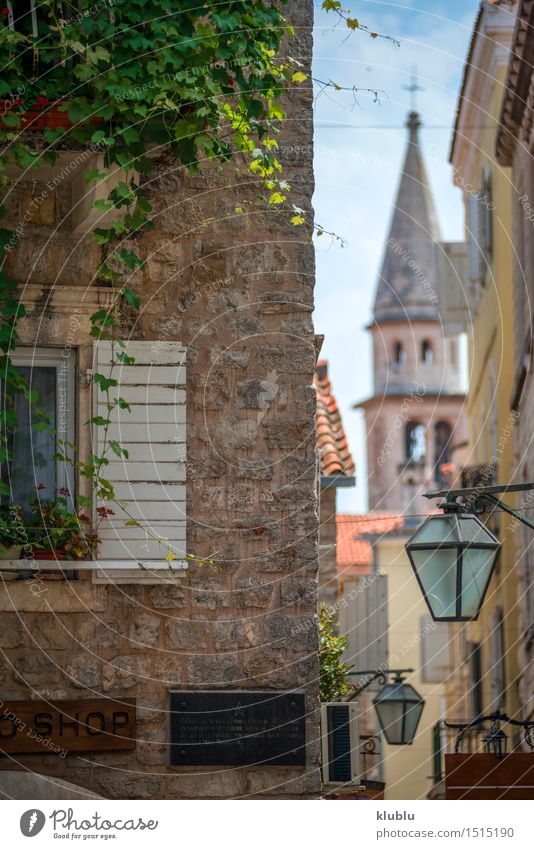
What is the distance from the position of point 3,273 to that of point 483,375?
698 inches

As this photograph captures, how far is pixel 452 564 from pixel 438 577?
11 centimetres

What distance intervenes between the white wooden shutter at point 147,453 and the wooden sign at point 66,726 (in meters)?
0.86

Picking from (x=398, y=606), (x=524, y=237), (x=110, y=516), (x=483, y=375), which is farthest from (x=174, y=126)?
(x=398, y=606)

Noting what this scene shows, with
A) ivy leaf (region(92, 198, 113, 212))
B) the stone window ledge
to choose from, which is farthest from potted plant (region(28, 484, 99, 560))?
ivy leaf (region(92, 198, 113, 212))

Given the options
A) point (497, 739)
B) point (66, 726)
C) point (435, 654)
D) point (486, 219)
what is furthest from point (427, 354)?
point (66, 726)

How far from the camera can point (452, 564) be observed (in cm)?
898

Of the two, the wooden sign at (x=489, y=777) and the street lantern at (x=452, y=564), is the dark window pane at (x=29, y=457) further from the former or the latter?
the wooden sign at (x=489, y=777)

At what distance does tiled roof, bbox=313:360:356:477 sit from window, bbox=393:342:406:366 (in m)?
61.4

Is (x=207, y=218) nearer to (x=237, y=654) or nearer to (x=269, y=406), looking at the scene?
(x=269, y=406)

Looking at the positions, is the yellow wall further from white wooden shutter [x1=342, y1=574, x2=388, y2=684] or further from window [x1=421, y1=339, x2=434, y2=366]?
window [x1=421, y1=339, x2=434, y2=366]

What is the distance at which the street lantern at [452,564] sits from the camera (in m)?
8.95

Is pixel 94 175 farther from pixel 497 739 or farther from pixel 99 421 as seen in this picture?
pixel 497 739

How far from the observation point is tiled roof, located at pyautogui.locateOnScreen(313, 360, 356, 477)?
1631cm

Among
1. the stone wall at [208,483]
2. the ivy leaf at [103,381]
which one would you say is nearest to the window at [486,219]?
the stone wall at [208,483]
